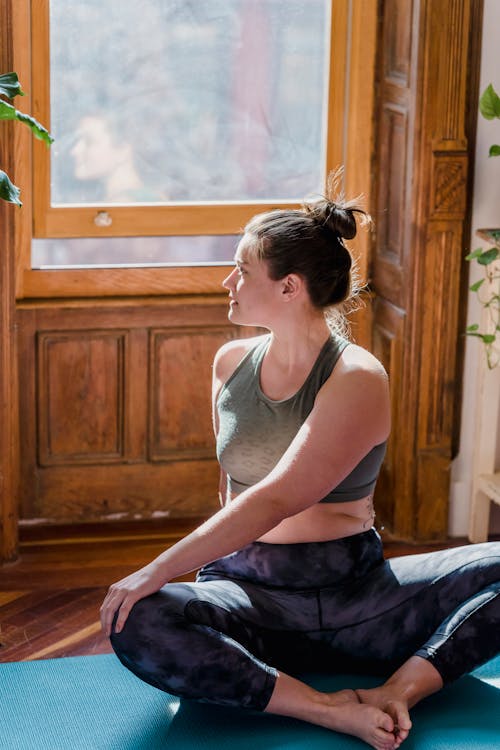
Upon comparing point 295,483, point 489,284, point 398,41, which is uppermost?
point 398,41

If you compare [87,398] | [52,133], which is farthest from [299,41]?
[87,398]

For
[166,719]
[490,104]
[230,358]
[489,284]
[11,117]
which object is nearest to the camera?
[166,719]

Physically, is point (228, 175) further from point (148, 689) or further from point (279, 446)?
point (148, 689)

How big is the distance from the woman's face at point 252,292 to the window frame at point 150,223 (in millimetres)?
1138

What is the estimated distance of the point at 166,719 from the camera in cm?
227

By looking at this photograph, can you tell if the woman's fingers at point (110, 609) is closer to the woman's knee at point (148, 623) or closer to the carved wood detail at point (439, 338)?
the woman's knee at point (148, 623)

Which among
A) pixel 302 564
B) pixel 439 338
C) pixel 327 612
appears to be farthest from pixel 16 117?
pixel 439 338

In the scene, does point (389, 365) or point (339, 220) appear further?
point (389, 365)

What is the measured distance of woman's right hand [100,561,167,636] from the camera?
2.15m

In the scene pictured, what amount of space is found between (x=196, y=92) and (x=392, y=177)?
0.61m

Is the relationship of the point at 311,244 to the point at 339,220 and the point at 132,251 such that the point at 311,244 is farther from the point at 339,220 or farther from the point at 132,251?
the point at 132,251

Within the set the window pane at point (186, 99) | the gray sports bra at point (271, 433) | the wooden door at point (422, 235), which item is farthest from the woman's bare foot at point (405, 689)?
the window pane at point (186, 99)

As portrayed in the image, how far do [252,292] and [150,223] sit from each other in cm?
119

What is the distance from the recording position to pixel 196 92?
3.39 meters
